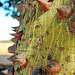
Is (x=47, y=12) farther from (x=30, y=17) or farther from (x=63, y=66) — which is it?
(x=63, y=66)

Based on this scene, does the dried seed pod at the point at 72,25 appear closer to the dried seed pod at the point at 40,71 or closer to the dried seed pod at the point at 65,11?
the dried seed pod at the point at 65,11

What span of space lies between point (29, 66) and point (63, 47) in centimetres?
21

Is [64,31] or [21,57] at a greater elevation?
[64,31]

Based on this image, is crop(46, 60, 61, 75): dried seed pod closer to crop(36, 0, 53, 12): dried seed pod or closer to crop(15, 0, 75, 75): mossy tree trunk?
crop(15, 0, 75, 75): mossy tree trunk

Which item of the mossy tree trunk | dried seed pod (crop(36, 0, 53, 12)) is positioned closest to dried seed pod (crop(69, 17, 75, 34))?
the mossy tree trunk

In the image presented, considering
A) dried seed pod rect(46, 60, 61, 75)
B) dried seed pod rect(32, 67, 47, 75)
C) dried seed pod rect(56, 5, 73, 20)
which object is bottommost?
dried seed pod rect(32, 67, 47, 75)

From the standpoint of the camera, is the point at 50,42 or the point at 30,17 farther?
Answer: the point at 30,17

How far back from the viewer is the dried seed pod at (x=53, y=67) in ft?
1.98

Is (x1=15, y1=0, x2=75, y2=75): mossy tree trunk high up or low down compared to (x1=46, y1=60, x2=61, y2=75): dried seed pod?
up

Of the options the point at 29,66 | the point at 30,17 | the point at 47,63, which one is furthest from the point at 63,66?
the point at 30,17

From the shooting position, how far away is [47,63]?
0.64 meters

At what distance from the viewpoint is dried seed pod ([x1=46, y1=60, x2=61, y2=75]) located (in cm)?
60

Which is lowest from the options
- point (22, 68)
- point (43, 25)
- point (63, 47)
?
point (22, 68)

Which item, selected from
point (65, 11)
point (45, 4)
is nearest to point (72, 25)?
point (65, 11)
